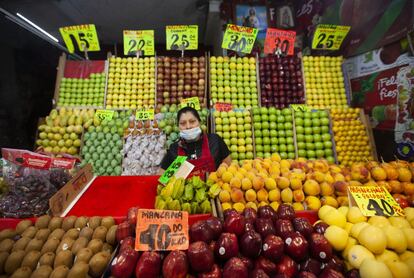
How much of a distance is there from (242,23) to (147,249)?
6921 millimetres

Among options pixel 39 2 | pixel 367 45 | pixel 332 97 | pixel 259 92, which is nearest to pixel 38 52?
pixel 39 2

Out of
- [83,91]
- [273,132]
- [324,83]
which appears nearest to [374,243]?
[273,132]

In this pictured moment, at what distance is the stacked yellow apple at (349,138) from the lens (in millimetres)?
4340

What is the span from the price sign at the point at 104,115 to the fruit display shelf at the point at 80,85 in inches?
11.6

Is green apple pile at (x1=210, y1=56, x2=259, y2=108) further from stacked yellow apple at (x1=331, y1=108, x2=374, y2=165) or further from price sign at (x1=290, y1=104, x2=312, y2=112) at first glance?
stacked yellow apple at (x1=331, y1=108, x2=374, y2=165)

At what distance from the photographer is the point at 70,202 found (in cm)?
211

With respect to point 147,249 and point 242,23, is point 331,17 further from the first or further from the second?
point 147,249

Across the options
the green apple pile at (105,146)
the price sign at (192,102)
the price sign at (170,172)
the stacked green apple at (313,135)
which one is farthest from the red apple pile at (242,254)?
the price sign at (192,102)

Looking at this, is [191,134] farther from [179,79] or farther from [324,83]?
[324,83]

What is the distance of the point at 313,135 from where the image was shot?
14.3 feet

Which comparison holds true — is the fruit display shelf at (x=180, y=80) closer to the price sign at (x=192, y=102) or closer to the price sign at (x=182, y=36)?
the price sign at (x=192, y=102)

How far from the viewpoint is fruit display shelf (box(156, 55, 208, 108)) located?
16.1 feet

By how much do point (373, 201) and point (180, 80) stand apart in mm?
3972

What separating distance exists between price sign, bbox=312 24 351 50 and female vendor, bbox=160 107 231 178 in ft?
10.2
